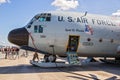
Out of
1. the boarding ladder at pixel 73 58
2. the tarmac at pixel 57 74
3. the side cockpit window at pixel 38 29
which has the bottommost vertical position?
the tarmac at pixel 57 74

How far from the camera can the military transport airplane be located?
19.4m

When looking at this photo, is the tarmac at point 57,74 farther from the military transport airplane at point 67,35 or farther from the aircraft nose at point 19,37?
the aircraft nose at point 19,37

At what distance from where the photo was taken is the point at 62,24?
64.8ft

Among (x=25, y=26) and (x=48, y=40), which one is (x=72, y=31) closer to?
(x=48, y=40)

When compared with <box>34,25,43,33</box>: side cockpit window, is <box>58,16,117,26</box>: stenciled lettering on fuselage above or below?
above

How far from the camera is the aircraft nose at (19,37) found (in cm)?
1927

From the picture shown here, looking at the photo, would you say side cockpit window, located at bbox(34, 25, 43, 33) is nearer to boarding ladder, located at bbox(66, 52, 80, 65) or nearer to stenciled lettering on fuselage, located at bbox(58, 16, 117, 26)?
stenciled lettering on fuselage, located at bbox(58, 16, 117, 26)

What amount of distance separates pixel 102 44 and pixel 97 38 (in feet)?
2.45

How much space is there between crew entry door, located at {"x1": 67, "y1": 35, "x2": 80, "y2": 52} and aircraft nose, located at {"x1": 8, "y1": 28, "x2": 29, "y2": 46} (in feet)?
11.2

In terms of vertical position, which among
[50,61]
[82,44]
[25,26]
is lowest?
[50,61]

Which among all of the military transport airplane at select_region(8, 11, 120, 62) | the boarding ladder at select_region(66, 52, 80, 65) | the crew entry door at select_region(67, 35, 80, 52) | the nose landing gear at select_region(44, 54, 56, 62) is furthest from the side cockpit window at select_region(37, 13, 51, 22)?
the boarding ladder at select_region(66, 52, 80, 65)

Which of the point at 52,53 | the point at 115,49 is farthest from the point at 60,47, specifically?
the point at 115,49

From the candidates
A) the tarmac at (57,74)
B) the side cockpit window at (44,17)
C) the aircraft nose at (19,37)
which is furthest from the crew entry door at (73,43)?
the aircraft nose at (19,37)

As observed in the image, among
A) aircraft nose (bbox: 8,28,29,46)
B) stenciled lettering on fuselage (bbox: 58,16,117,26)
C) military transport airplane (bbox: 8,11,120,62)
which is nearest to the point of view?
aircraft nose (bbox: 8,28,29,46)
